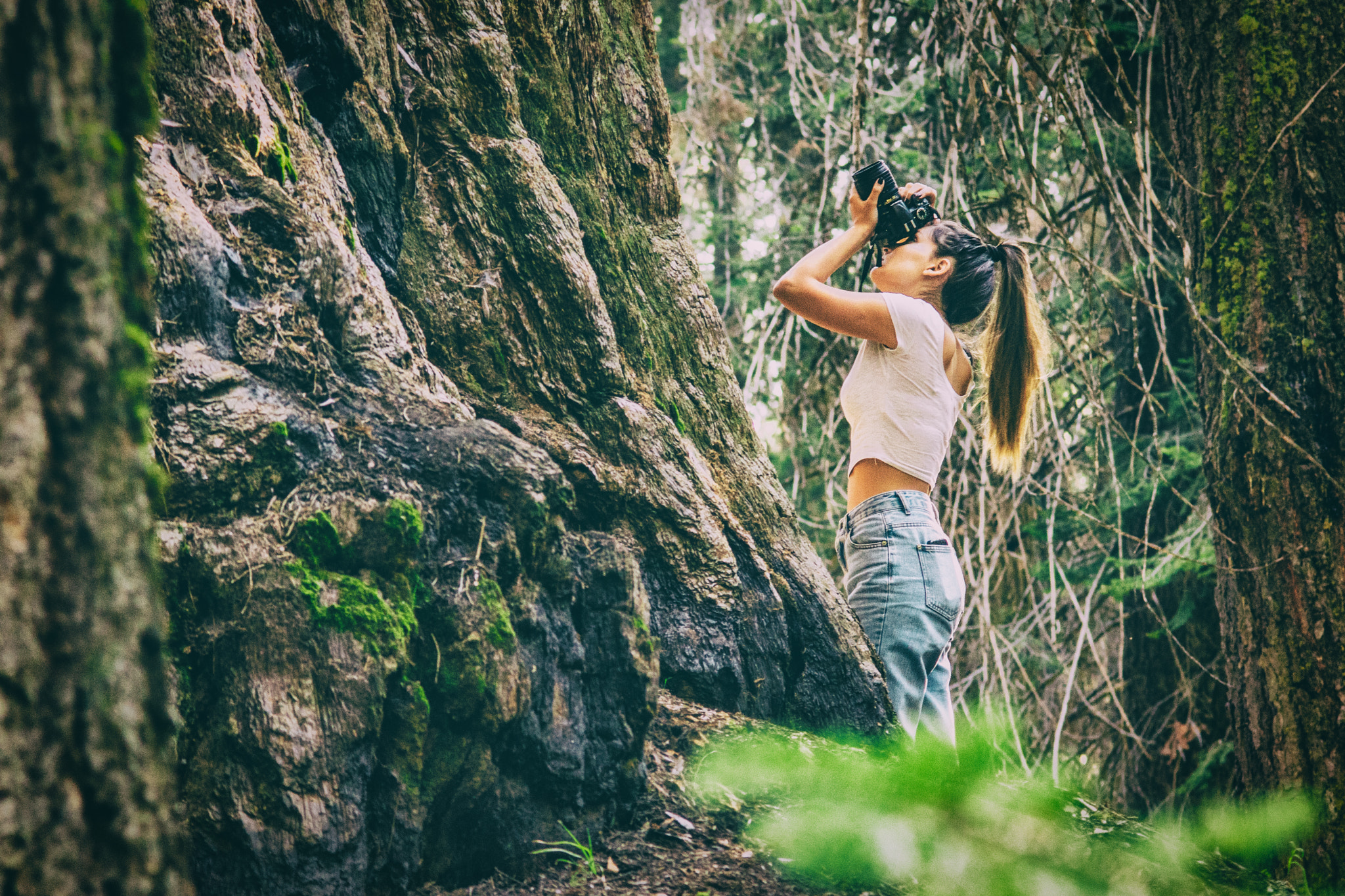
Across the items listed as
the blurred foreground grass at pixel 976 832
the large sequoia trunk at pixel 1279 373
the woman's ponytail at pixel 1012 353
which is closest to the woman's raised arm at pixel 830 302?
the woman's ponytail at pixel 1012 353

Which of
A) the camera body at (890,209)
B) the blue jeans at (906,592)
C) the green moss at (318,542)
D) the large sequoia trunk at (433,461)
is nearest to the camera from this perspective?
the large sequoia trunk at (433,461)

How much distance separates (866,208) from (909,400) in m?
0.66

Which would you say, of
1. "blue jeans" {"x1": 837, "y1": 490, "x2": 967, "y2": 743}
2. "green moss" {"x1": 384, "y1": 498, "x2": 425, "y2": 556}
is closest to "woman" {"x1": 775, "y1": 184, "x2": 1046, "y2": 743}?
"blue jeans" {"x1": 837, "y1": 490, "x2": 967, "y2": 743}

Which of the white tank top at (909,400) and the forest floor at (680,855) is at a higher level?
the white tank top at (909,400)

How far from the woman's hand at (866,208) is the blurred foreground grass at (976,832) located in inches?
78.3

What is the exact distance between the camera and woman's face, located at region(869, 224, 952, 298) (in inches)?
108

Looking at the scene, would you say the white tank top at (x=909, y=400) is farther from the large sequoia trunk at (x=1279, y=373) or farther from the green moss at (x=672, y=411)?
the large sequoia trunk at (x=1279, y=373)

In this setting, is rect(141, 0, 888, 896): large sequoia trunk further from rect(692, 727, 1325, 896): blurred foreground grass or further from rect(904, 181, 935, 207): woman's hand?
rect(692, 727, 1325, 896): blurred foreground grass

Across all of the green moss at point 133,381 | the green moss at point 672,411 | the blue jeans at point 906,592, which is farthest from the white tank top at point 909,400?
the green moss at point 133,381

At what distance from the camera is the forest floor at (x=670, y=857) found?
1.65m

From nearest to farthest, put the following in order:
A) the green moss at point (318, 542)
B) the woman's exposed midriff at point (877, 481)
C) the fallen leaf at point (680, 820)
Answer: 1. the green moss at point (318, 542)
2. the fallen leaf at point (680, 820)
3. the woman's exposed midriff at point (877, 481)

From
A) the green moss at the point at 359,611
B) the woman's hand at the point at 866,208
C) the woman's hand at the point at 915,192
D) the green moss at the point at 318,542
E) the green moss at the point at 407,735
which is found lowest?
the green moss at the point at 407,735

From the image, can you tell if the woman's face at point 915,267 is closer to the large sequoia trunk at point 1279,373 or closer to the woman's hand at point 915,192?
the woman's hand at point 915,192

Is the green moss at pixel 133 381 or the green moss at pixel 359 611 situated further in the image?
the green moss at pixel 359 611
